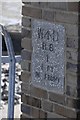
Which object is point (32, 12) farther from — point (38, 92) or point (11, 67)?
point (38, 92)

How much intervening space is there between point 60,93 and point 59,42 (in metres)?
0.29

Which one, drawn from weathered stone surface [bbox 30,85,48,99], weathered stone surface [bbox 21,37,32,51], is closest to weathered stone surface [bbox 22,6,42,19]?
weathered stone surface [bbox 21,37,32,51]

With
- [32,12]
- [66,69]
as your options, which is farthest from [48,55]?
[32,12]

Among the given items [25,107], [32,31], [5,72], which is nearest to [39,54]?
[32,31]

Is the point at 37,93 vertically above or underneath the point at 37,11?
underneath

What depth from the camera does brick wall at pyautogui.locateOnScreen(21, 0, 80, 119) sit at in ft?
7.75

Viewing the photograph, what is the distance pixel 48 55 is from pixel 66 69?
0.53ft

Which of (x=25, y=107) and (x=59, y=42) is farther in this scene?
(x=25, y=107)

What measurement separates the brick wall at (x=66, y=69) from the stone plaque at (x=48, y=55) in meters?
0.03

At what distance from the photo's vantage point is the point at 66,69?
7.91 feet

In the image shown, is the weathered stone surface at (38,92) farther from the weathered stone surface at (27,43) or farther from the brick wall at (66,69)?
the weathered stone surface at (27,43)

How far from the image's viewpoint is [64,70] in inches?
95.3

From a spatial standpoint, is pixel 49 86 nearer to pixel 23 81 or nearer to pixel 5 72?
pixel 23 81

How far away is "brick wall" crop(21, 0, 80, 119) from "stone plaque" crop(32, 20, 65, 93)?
0.03 m
